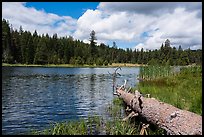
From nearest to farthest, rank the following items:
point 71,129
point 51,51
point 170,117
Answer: point 170,117 < point 71,129 < point 51,51

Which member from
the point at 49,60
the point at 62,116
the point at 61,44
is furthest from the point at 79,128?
the point at 61,44

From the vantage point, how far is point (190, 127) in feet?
24.9

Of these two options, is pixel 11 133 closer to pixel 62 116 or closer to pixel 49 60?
pixel 62 116

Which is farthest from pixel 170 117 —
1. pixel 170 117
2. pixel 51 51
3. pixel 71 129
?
pixel 51 51

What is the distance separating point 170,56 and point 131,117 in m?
148

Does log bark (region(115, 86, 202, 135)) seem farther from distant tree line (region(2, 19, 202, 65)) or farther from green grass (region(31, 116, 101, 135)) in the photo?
distant tree line (region(2, 19, 202, 65))

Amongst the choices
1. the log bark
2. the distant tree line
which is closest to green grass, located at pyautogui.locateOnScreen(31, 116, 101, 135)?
the log bark

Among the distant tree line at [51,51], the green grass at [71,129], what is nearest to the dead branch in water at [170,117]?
the green grass at [71,129]

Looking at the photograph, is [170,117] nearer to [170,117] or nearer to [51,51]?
[170,117]

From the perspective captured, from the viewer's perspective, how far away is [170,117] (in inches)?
348

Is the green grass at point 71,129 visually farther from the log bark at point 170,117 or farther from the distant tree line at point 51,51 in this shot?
the distant tree line at point 51,51

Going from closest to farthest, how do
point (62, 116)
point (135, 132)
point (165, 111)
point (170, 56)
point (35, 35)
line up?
1. point (165, 111)
2. point (135, 132)
3. point (62, 116)
4. point (35, 35)
5. point (170, 56)

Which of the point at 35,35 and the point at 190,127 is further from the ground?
the point at 35,35

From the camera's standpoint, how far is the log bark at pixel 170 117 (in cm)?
761
